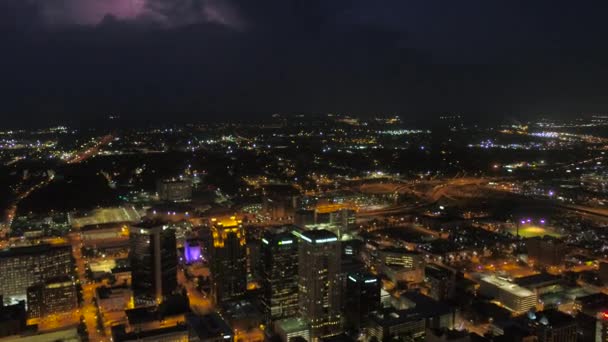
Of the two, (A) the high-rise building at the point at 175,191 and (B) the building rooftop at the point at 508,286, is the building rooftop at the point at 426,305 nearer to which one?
(B) the building rooftop at the point at 508,286

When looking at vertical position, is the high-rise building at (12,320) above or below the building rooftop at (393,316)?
below

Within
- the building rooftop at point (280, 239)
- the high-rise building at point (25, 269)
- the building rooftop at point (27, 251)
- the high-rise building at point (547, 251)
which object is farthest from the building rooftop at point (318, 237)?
the high-rise building at point (547, 251)

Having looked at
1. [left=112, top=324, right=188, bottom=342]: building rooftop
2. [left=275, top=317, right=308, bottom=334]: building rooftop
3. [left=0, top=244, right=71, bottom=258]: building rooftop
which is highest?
[left=0, top=244, right=71, bottom=258]: building rooftop

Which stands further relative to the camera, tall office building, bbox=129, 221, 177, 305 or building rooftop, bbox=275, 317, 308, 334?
tall office building, bbox=129, 221, 177, 305

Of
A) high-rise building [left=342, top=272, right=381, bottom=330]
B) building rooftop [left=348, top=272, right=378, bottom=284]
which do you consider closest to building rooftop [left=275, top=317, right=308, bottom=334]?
high-rise building [left=342, top=272, right=381, bottom=330]

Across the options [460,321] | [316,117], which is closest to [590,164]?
[460,321]

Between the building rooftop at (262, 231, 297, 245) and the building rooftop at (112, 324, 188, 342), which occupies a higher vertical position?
the building rooftop at (262, 231, 297, 245)

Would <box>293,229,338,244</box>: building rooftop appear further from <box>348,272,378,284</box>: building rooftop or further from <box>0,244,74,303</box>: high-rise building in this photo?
<box>0,244,74,303</box>: high-rise building
